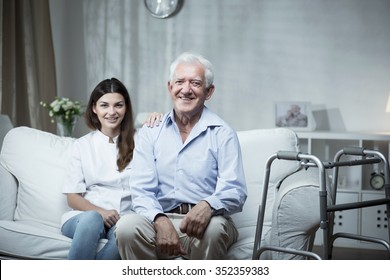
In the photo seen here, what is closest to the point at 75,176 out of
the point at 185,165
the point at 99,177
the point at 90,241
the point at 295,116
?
the point at 99,177

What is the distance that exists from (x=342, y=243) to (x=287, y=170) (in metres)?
1.32

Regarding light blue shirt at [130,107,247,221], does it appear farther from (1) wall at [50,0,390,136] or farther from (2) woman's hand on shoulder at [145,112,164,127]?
(1) wall at [50,0,390,136]

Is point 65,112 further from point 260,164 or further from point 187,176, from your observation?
point 187,176

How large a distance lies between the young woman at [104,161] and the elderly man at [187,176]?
0.13m

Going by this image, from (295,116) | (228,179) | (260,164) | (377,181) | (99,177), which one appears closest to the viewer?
(228,179)

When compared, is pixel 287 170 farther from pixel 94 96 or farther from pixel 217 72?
pixel 217 72

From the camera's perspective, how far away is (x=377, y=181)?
3.68m

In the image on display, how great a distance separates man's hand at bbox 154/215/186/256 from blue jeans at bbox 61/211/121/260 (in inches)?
8.3

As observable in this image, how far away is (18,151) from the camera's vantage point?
8.57 feet

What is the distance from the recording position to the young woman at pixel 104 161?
2311 millimetres

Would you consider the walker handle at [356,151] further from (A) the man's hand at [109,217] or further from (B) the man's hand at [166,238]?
(A) the man's hand at [109,217]

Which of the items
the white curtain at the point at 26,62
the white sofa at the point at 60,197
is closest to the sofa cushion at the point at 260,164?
the white sofa at the point at 60,197

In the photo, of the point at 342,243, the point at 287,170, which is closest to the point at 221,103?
the point at 342,243

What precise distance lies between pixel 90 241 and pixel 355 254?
1.79 m
